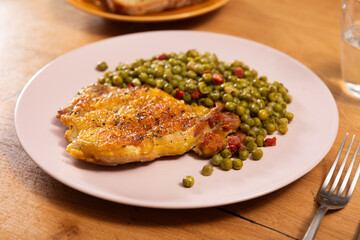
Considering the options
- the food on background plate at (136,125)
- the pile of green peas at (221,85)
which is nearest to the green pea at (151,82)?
the pile of green peas at (221,85)

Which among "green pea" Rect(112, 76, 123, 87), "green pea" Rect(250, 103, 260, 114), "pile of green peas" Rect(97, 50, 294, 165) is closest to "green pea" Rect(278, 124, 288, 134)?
"pile of green peas" Rect(97, 50, 294, 165)

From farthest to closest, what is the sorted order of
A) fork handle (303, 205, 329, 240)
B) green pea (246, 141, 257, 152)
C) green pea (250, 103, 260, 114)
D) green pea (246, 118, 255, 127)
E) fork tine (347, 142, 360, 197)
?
green pea (250, 103, 260, 114) < green pea (246, 118, 255, 127) < green pea (246, 141, 257, 152) < fork tine (347, 142, 360, 197) < fork handle (303, 205, 329, 240)

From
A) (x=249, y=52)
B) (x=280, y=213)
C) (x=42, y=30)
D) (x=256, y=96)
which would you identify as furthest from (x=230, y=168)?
(x=42, y=30)

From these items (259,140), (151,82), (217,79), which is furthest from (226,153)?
(151,82)

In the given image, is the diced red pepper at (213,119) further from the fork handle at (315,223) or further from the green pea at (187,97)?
the fork handle at (315,223)

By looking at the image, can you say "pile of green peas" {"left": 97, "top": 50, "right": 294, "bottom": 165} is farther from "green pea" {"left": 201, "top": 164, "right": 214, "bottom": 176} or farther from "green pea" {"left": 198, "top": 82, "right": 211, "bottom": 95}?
"green pea" {"left": 201, "top": 164, "right": 214, "bottom": 176}

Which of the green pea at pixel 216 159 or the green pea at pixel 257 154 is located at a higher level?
the green pea at pixel 257 154
